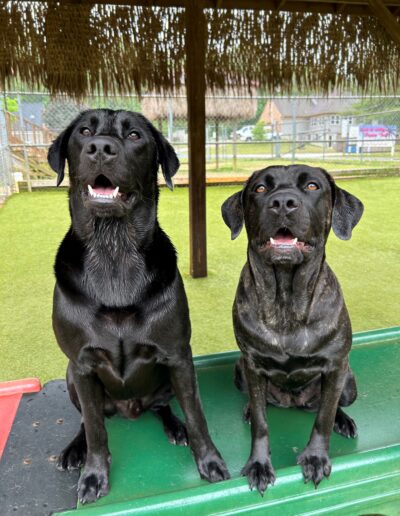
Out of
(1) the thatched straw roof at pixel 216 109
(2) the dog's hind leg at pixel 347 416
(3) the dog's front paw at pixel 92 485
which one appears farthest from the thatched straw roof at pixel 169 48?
(1) the thatched straw roof at pixel 216 109

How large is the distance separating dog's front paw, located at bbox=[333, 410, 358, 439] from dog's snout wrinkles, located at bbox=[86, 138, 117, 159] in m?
1.36

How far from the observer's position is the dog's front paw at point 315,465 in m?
1.41

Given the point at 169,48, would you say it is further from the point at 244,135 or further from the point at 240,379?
the point at 244,135

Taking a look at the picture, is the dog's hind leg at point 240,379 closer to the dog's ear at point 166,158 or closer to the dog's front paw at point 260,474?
the dog's front paw at point 260,474

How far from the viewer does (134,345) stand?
1.36 metres

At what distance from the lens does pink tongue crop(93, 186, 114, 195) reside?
4.14 feet

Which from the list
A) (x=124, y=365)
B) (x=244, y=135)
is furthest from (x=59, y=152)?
(x=244, y=135)

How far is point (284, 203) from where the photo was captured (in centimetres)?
124

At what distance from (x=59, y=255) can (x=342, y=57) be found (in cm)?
397

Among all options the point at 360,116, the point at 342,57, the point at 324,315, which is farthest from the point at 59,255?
the point at 360,116

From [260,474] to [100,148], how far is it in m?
1.17

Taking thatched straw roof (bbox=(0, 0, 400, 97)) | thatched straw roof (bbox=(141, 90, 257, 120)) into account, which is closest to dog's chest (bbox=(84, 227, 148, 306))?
thatched straw roof (bbox=(0, 0, 400, 97))

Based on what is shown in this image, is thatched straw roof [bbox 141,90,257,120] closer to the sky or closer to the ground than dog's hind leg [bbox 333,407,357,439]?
closer to the sky

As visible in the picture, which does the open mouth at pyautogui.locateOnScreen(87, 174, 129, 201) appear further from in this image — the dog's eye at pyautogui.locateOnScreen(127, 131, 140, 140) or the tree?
the tree
